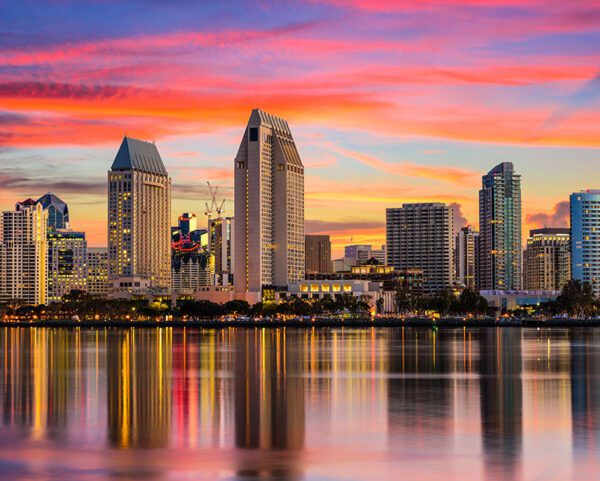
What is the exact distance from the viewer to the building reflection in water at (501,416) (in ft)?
126

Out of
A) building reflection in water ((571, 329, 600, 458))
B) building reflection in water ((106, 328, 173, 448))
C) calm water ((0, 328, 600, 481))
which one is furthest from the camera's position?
building reflection in water ((106, 328, 173, 448))

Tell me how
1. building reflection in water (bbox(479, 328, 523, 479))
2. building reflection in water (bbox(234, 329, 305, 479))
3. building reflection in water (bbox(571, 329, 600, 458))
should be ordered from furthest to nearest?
building reflection in water (bbox(571, 329, 600, 458)) < building reflection in water (bbox(479, 328, 523, 479)) < building reflection in water (bbox(234, 329, 305, 479))

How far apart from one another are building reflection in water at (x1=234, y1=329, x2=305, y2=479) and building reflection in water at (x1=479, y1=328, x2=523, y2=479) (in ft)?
22.6

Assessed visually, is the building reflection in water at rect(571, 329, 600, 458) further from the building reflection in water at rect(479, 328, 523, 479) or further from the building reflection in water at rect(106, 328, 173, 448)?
the building reflection in water at rect(106, 328, 173, 448)

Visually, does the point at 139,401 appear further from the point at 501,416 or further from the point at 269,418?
the point at 501,416

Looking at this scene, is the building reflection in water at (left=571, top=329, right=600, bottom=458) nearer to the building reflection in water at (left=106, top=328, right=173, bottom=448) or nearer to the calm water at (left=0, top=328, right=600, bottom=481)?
the calm water at (left=0, top=328, right=600, bottom=481)

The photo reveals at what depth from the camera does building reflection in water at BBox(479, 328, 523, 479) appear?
38500mm

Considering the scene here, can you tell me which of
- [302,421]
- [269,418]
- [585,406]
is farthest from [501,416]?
[269,418]

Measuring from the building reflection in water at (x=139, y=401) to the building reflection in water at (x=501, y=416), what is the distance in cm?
1258

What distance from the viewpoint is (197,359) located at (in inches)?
4131

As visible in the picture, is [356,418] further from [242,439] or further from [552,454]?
[552,454]

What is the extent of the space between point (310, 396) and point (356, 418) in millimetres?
11316

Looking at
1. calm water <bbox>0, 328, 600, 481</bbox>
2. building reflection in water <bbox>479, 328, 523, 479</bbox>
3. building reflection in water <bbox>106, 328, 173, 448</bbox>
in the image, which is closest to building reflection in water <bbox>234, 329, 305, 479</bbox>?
calm water <bbox>0, 328, 600, 481</bbox>

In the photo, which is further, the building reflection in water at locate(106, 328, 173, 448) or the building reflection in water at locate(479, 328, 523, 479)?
the building reflection in water at locate(106, 328, 173, 448)
